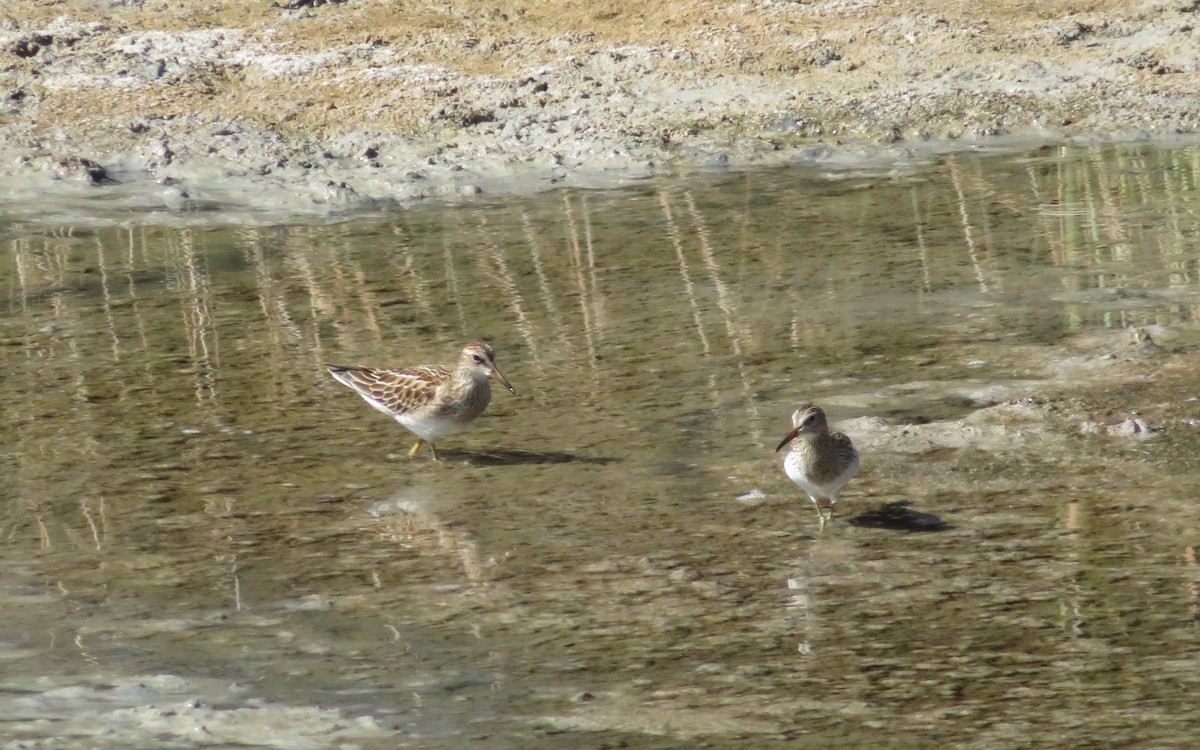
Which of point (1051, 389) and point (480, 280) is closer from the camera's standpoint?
point (1051, 389)

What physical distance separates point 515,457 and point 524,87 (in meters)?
7.42

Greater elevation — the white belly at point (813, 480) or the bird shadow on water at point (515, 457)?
the bird shadow on water at point (515, 457)

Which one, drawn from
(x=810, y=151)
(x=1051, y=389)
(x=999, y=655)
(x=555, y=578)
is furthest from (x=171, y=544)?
(x=810, y=151)

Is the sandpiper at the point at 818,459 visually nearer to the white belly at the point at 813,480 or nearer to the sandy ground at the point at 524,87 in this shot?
the white belly at the point at 813,480

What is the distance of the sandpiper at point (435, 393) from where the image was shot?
784 cm

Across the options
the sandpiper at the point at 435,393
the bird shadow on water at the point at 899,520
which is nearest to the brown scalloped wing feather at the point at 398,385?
the sandpiper at the point at 435,393

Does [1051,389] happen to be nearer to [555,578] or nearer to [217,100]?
[555,578]

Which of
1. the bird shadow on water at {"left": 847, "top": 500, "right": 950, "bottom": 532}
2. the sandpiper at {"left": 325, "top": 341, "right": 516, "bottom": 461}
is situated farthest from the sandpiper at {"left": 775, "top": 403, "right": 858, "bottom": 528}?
the sandpiper at {"left": 325, "top": 341, "right": 516, "bottom": 461}

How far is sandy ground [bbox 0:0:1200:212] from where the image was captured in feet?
45.2

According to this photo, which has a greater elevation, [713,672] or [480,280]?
[480,280]

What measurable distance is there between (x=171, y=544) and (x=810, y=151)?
8.13 m

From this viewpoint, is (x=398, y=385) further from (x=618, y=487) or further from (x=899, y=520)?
(x=899, y=520)

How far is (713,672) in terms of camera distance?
551 centimetres

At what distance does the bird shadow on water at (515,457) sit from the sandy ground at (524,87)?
540cm
